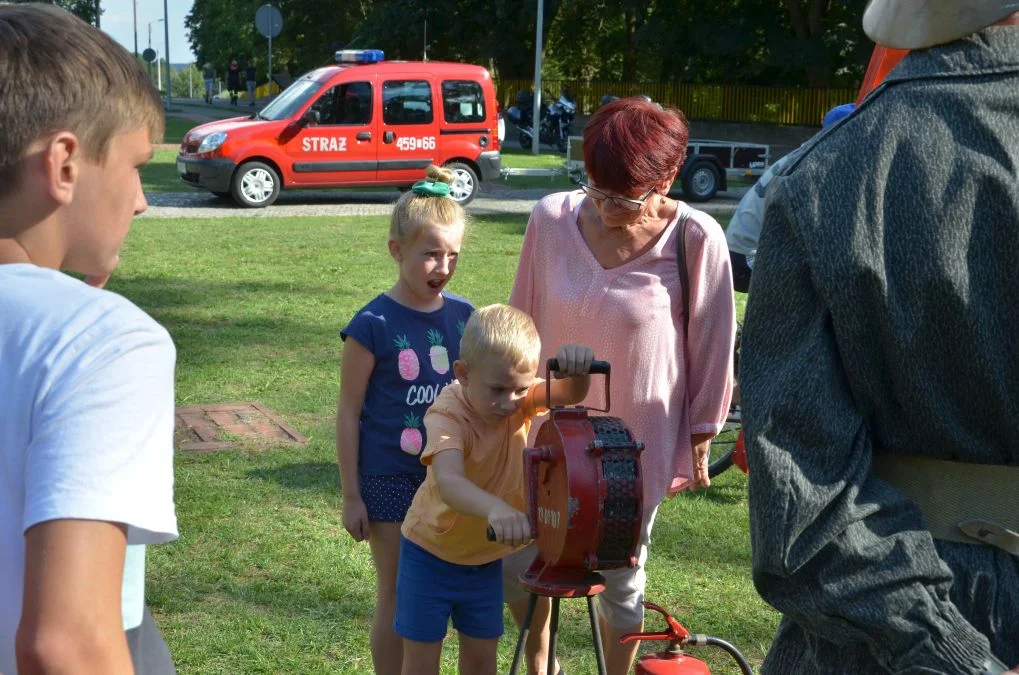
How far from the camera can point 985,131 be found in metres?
1.48

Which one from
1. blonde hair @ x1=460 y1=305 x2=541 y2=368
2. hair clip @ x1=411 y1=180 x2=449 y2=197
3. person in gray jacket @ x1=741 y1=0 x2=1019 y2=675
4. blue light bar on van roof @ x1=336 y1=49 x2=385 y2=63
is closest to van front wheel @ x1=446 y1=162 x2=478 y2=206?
blue light bar on van roof @ x1=336 y1=49 x2=385 y2=63

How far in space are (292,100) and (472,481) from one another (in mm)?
15292

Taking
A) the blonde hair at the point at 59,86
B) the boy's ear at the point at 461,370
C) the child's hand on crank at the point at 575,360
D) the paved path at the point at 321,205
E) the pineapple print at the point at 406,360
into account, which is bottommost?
the paved path at the point at 321,205

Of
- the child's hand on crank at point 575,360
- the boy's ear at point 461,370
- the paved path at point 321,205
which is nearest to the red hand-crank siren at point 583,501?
the child's hand on crank at point 575,360

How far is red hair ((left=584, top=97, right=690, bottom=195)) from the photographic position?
3.25m

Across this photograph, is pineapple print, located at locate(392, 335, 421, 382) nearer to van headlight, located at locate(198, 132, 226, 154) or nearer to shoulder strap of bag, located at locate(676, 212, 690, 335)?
shoulder strap of bag, located at locate(676, 212, 690, 335)

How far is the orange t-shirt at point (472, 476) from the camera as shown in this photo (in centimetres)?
300

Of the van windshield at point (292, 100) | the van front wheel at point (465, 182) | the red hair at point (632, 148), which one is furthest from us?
the van front wheel at point (465, 182)

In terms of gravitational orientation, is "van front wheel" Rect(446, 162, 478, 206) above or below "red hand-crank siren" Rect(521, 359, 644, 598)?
below

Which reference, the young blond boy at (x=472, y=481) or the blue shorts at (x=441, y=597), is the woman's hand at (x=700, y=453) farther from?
the blue shorts at (x=441, y=597)

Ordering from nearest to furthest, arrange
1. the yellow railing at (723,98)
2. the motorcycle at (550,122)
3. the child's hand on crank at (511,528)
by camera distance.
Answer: the child's hand on crank at (511,528), the motorcycle at (550,122), the yellow railing at (723,98)

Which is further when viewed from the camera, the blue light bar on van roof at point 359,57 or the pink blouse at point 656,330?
the blue light bar on van roof at point 359,57

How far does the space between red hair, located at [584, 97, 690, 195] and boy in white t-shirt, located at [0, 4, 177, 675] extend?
193 centimetres

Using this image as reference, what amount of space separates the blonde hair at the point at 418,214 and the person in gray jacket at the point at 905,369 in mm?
1952
